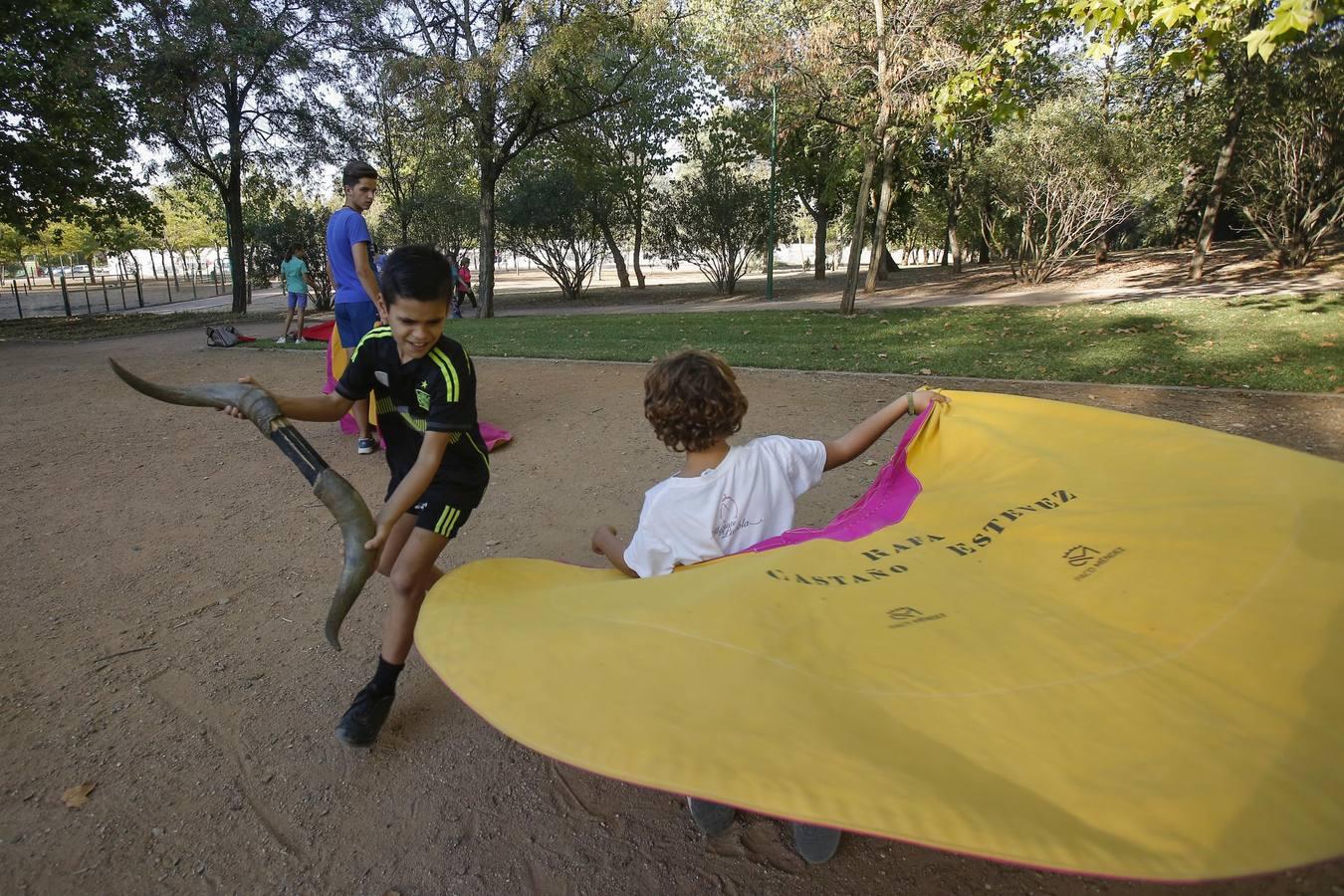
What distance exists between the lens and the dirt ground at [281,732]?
7.11 ft

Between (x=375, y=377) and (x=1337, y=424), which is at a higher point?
(x=375, y=377)

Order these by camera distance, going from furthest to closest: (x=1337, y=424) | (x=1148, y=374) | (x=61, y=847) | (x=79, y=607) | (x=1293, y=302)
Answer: (x=1293, y=302)
(x=1148, y=374)
(x=1337, y=424)
(x=79, y=607)
(x=61, y=847)

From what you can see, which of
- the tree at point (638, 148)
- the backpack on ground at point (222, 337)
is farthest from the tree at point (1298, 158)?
the backpack on ground at point (222, 337)

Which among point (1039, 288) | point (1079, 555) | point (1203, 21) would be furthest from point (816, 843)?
point (1039, 288)

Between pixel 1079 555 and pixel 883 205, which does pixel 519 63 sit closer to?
pixel 883 205

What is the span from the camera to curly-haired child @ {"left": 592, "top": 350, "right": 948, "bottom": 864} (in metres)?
2.55

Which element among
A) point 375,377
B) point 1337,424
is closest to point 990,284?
point 1337,424

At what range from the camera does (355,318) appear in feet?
19.5

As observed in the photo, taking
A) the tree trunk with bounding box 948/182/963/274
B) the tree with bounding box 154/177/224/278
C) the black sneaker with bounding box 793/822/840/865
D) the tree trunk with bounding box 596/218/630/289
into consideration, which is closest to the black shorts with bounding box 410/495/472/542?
the black sneaker with bounding box 793/822/840/865

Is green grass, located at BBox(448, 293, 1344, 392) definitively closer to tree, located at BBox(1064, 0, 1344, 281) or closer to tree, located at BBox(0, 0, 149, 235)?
tree, located at BBox(1064, 0, 1344, 281)

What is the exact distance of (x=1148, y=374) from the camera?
807 centimetres

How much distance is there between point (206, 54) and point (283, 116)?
3.02m

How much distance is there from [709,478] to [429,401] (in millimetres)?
1017

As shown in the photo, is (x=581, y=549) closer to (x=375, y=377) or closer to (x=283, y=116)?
(x=375, y=377)
